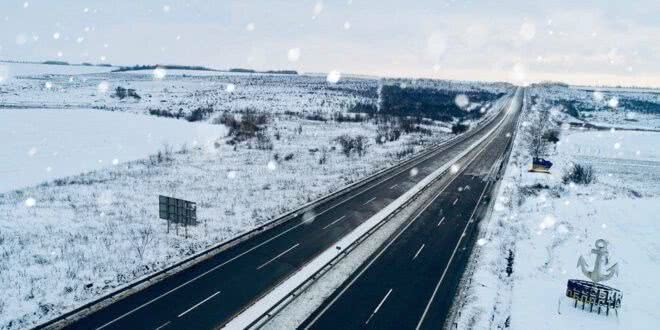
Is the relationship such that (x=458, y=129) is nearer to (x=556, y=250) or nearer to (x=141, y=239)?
(x=556, y=250)

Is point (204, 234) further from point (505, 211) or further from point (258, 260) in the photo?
point (505, 211)

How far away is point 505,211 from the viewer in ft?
143

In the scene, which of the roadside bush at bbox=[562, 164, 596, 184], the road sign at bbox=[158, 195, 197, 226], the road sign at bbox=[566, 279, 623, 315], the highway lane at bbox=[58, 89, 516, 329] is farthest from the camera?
the roadside bush at bbox=[562, 164, 596, 184]

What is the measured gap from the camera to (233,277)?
27.0m

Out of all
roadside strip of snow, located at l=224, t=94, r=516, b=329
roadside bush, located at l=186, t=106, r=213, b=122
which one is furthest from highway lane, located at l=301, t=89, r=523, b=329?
roadside bush, located at l=186, t=106, r=213, b=122

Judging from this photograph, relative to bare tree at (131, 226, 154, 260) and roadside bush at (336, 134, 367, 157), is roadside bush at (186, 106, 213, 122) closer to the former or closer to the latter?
roadside bush at (336, 134, 367, 157)

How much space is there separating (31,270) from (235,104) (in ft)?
372

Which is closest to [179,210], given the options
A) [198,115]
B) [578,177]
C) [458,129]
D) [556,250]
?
[556,250]

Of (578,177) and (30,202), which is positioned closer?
(30,202)

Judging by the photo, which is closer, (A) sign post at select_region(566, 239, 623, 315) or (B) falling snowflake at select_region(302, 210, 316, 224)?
(A) sign post at select_region(566, 239, 623, 315)

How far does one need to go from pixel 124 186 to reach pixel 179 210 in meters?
16.3

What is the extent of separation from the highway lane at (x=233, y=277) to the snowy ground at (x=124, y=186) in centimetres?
221

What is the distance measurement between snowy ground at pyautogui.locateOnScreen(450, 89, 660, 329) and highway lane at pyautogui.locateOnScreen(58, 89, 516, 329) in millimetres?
10371

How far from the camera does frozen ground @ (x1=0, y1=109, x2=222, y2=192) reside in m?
52.0
